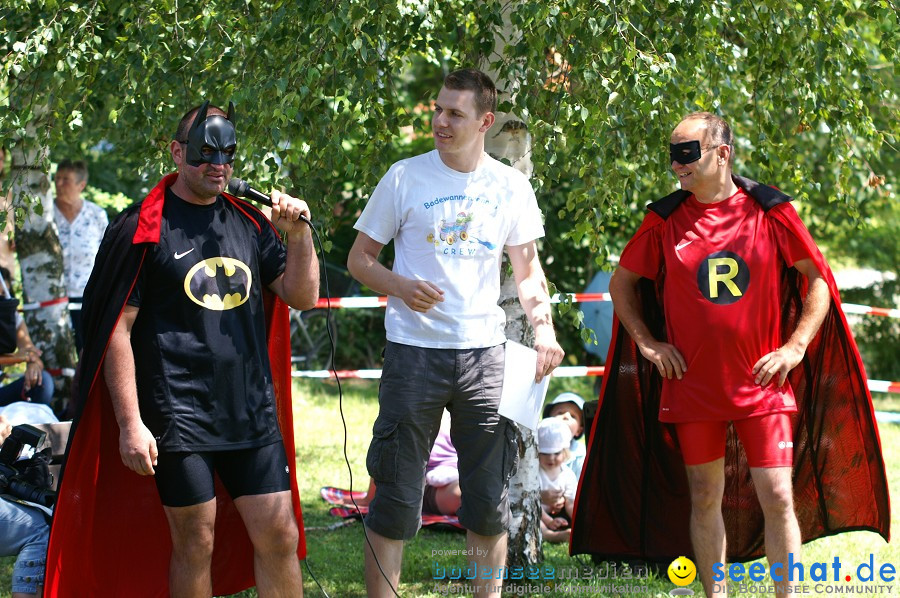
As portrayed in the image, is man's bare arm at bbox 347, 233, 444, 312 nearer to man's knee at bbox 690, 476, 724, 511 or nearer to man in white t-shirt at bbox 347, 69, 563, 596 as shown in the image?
man in white t-shirt at bbox 347, 69, 563, 596

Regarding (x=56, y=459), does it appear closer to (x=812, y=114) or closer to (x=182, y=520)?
(x=182, y=520)

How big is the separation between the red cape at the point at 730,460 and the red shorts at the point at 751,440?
1.59 ft

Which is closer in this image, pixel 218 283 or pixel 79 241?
pixel 218 283

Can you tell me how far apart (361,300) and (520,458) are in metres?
3.88

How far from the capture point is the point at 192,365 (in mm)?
3645

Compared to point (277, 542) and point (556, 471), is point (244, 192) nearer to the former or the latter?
point (277, 542)

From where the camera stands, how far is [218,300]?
3.70 metres

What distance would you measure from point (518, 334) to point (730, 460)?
114 cm

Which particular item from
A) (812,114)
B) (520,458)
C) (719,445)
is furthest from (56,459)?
(812,114)

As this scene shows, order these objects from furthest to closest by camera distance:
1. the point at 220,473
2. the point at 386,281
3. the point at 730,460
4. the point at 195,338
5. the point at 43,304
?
the point at 43,304 → the point at 730,460 → the point at 386,281 → the point at 220,473 → the point at 195,338

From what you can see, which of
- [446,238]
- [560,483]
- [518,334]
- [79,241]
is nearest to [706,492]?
[518,334]

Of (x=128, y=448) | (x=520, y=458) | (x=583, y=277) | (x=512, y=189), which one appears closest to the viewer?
(x=128, y=448)

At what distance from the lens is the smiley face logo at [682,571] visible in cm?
497

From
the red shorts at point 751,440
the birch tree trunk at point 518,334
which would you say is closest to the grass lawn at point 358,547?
the birch tree trunk at point 518,334
